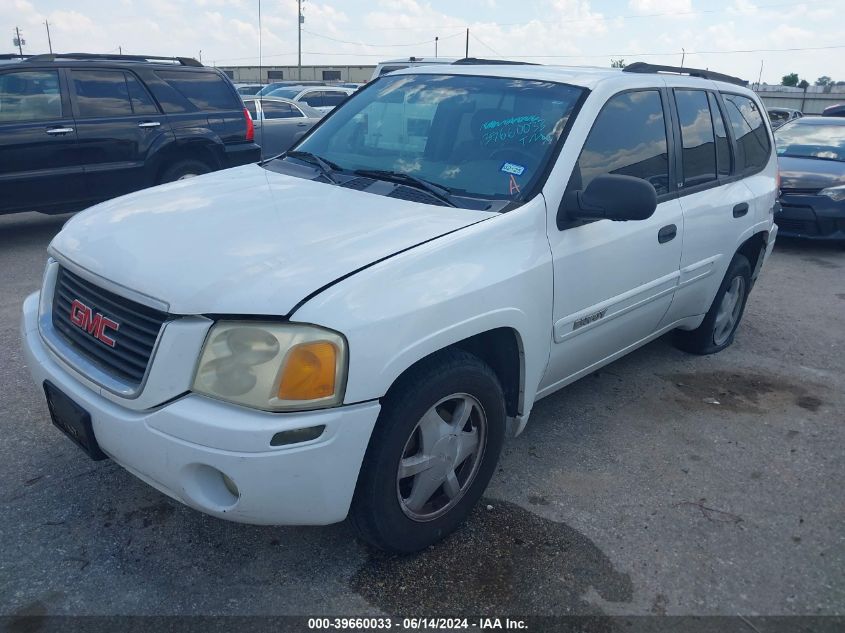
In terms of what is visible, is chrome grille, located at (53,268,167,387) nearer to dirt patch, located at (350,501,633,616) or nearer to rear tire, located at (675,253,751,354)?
dirt patch, located at (350,501,633,616)

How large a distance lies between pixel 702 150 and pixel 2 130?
19.7 feet

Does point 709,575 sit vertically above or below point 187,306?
below

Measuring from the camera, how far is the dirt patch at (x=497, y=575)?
2477 mm

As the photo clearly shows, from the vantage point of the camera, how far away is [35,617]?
2.32 metres

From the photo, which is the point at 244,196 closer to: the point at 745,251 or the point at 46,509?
the point at 46,509

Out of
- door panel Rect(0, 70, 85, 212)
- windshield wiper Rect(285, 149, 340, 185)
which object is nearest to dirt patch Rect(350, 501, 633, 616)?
windshield wiper Rect(285, 149, 340, 185)

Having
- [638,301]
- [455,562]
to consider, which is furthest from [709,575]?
[638,301]

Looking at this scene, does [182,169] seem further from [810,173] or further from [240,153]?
[810,173]

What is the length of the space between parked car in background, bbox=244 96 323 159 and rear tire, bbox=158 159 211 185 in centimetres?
286

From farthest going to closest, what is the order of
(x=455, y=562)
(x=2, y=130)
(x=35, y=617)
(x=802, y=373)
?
(x=2, y=130) < (x=802, y=373) < (x=455, y=562) < (x=35, y=617)

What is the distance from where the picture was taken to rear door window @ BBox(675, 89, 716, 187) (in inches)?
154

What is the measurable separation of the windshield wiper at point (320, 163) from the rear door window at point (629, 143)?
1118 mm

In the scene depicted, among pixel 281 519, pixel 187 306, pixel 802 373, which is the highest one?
pixel 187 306

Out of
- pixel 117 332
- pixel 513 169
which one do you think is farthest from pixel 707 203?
pixel 117 332
